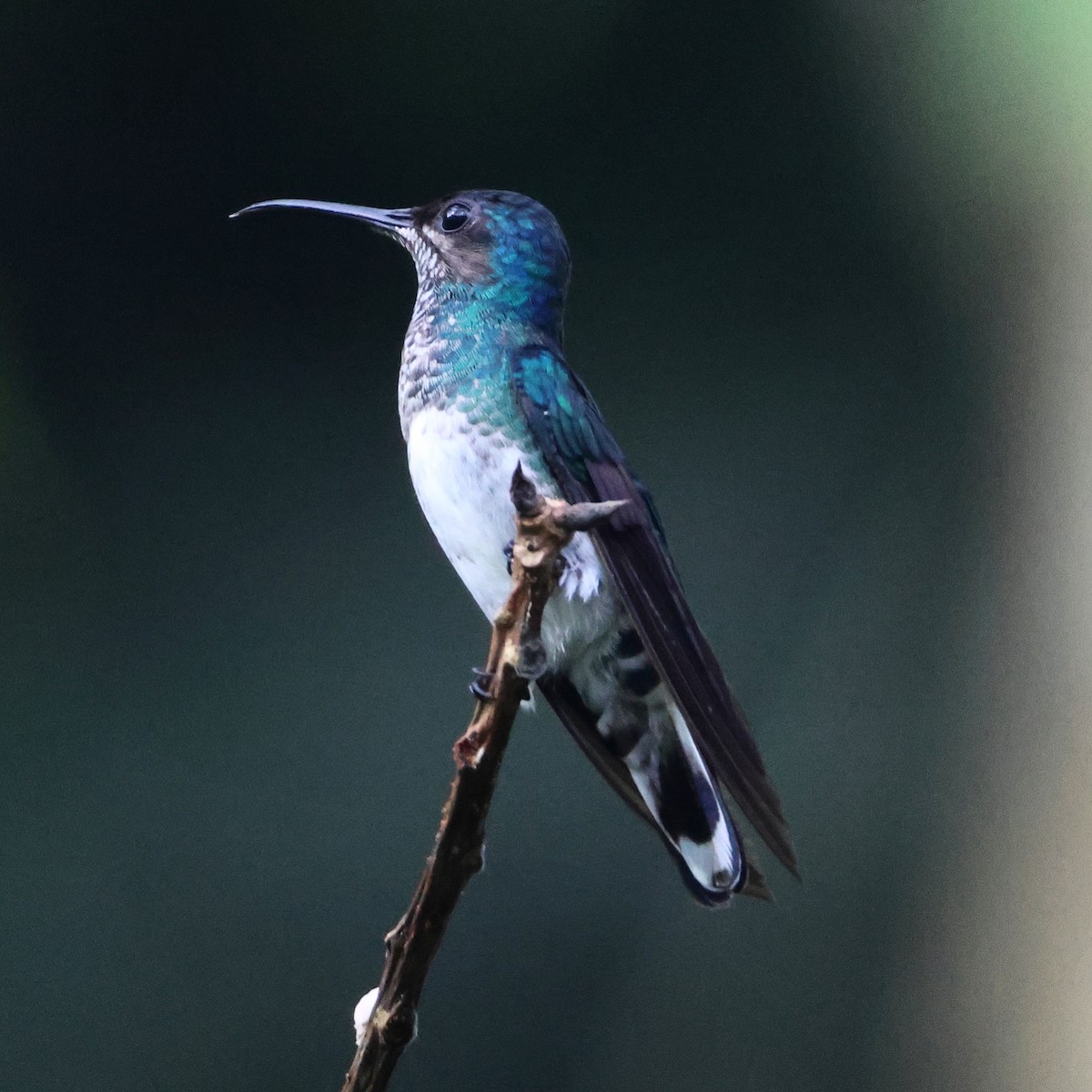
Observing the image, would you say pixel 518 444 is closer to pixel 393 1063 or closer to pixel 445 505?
pixel 445 505

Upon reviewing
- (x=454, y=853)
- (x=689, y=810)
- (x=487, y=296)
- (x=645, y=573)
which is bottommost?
(x=689, y=810)

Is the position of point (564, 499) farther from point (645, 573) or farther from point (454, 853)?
point (454, 853)

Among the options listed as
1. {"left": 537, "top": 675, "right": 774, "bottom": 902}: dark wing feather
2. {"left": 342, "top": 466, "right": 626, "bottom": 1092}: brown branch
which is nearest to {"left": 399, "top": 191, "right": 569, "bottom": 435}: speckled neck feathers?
{"left": 537, "top": 675, "right": 774, "bottom": 902}: dark wing feather

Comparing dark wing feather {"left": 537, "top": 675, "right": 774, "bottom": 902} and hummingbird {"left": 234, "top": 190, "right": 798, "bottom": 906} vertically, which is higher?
hummingbird {"left": 234, "top": 190, "right": 798, "bottom": 906}

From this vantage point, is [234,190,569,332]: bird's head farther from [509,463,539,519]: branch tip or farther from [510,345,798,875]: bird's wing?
[509,463,539,519]: branch tip

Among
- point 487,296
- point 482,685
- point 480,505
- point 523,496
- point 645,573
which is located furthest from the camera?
point 487,296

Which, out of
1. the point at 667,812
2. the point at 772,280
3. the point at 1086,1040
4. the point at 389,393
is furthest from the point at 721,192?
the point at 1086,1040

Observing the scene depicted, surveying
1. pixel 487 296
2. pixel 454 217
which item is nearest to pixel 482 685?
pixel 487 296
